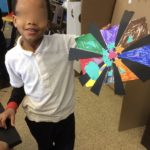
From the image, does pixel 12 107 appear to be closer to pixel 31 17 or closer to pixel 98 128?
pixel 31 17

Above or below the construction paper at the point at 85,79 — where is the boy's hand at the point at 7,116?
below

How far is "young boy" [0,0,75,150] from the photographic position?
2.88 ft

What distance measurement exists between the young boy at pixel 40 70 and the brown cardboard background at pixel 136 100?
2.13 feet

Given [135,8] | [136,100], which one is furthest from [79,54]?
[135,8]

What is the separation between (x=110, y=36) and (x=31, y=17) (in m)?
0.27

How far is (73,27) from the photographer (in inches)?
89.1

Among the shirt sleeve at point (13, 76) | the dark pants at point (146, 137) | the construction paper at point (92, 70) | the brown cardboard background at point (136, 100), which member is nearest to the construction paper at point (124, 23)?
the construction paper at point (92, 70)

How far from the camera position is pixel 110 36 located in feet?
2.94

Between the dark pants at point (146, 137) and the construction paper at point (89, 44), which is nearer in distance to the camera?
the construction paper at point (89, 44)

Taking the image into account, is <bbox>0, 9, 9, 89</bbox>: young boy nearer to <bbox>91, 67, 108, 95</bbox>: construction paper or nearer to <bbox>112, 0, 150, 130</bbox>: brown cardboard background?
<bbox>112, 0, 150, 130</bbox>: brown cardboard background

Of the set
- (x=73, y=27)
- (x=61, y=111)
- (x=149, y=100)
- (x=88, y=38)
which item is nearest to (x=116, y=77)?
(x=88, y=38)

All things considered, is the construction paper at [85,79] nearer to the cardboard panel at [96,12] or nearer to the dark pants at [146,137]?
the dark pants at [146,137]

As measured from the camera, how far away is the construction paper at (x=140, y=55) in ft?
2.66

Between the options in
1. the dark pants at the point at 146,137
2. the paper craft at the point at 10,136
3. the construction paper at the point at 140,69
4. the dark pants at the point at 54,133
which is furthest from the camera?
the dark pants at the point at 146,137
